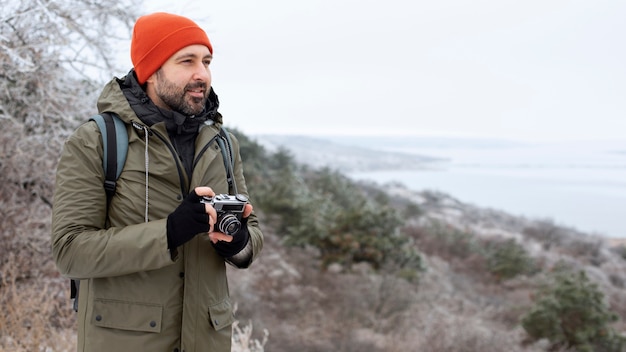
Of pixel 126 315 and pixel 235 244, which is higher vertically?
pixel 235 244

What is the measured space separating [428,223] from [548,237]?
26.4ft

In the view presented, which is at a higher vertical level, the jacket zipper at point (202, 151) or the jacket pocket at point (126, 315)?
the jacket zipper at point (202, 151)

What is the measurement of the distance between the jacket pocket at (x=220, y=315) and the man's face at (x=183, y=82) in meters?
0.62

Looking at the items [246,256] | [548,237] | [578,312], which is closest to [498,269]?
[578,312]

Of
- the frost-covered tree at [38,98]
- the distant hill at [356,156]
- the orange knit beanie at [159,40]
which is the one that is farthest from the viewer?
the distant hill at [356,156]

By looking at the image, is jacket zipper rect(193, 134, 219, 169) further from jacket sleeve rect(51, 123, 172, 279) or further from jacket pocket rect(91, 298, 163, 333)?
jacket pocket rect(91, 298, 163, 333)

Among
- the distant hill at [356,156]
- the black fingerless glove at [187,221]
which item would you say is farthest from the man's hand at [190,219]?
the distant hill at [356,156]

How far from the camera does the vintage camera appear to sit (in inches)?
59.5

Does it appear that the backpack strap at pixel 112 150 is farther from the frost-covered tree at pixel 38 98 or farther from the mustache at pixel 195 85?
the frost-covered tree at pixel 38 98

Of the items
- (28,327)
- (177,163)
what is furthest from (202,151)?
(28,327)

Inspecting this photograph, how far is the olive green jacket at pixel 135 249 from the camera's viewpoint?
1499 millimetres

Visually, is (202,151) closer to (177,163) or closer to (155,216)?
(177,163)

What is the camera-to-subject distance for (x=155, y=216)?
162 cm

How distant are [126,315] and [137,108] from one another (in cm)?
61
